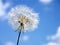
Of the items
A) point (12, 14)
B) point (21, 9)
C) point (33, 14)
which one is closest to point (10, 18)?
point (12, 14)

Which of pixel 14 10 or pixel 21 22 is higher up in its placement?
pixel 14 10

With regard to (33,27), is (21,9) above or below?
above

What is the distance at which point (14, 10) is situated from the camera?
7.35m

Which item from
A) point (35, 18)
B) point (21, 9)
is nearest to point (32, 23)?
point (35, 18)

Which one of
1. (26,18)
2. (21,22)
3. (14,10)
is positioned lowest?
(21,22)

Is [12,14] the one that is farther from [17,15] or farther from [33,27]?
[33,27]

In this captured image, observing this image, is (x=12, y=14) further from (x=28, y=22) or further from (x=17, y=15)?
(x=28, y=22)

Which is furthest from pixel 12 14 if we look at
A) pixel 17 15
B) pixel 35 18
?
pixel 35 18

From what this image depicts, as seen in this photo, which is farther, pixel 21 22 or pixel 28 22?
pixel 28 22

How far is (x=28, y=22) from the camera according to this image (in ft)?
23.4

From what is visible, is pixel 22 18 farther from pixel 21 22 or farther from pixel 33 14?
pixel 33 14

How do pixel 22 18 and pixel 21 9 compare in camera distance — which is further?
pixel 21 9

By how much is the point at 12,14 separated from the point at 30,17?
0.89 meters

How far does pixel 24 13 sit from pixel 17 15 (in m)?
0.44
